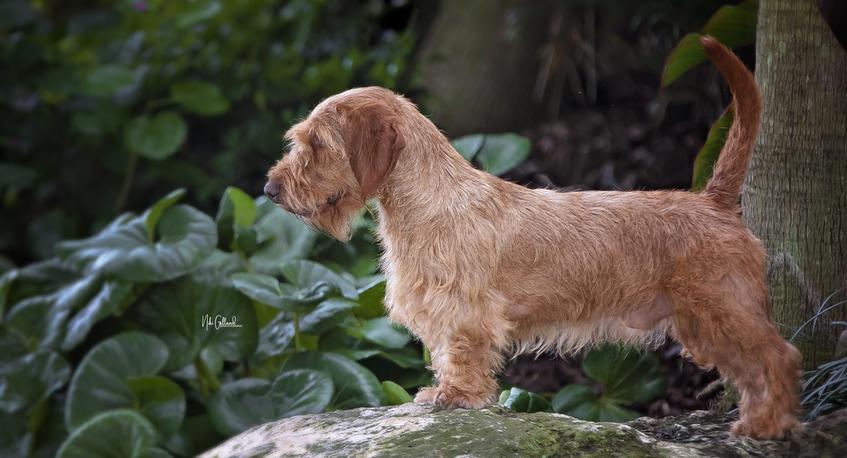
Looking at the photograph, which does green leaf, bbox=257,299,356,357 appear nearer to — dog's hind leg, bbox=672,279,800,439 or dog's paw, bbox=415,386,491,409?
dog's paw, bbox=415,386,491,409

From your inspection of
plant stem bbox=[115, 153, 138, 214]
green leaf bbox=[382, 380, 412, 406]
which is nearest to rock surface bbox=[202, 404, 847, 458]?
green leaf bbox=[382, 380, 412, 406]

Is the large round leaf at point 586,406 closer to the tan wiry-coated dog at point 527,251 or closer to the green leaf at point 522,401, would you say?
the green leaf at point 522,401

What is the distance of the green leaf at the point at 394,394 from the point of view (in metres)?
3.90

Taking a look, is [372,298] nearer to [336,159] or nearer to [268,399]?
[268,399]

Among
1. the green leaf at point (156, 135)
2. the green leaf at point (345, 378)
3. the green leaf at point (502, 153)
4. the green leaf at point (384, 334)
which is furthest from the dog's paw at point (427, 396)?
the green leaf at point (156, 135)

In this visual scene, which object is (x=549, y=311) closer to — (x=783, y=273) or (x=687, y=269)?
(x=687, y=269)

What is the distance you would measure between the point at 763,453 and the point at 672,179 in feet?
9.17

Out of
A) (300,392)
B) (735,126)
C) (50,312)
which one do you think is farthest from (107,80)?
(735,126)

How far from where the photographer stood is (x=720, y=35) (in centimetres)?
422

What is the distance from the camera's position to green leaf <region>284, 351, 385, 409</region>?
3.97 m

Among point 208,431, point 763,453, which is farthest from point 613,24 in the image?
point 763,453

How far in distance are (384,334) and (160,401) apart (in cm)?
105

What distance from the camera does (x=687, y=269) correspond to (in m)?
2.86
